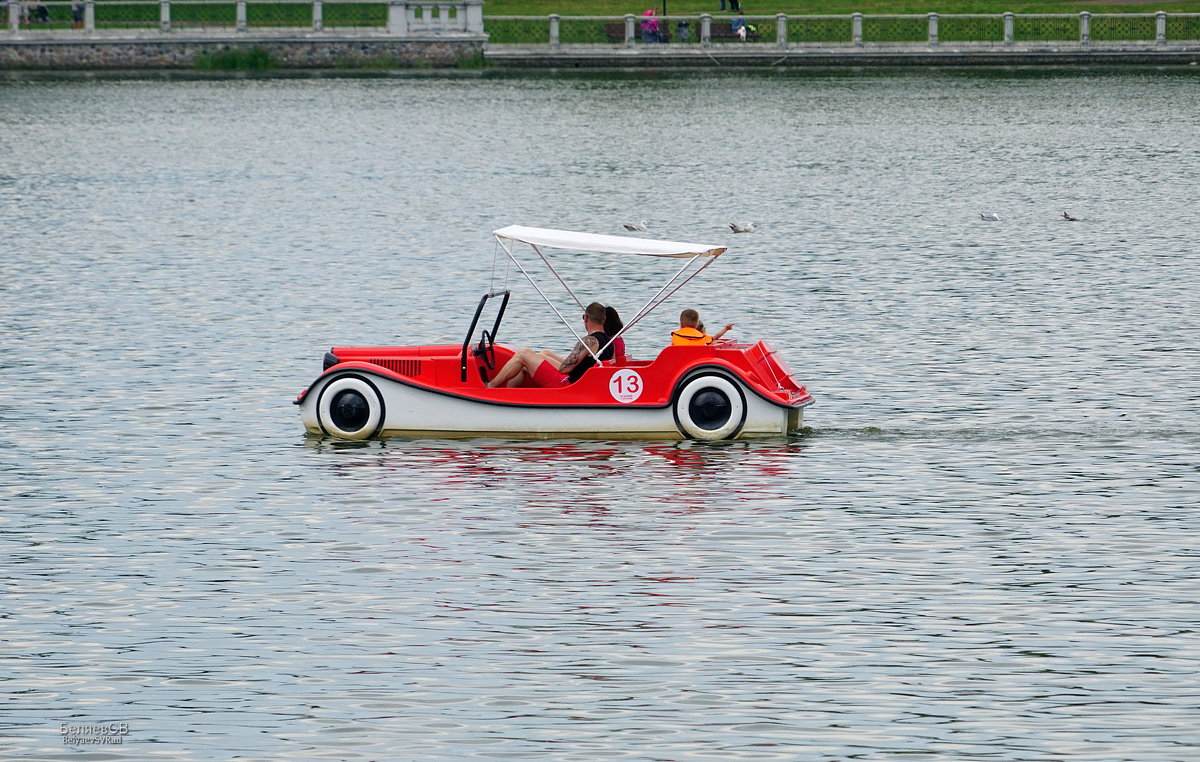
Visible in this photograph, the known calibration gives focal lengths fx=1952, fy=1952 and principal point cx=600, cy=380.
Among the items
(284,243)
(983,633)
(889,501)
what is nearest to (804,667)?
(983,633)

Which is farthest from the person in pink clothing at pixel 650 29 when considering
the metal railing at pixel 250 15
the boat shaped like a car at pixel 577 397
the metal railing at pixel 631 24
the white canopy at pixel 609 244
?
the boat shaped like a car at pixel 577 397

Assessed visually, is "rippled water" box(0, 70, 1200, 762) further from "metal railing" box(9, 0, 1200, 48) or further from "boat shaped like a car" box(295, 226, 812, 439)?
"metal railing" box(9, 0, 1200, 48)

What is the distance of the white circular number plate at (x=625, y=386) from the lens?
18.0 meters

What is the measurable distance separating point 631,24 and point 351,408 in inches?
2476

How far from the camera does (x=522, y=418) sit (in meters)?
18.2

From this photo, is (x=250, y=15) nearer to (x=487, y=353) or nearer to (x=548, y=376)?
(x=487, y=353)

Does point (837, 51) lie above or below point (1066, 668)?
above

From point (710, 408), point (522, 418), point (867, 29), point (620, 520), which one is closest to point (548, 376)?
point (522, 418)

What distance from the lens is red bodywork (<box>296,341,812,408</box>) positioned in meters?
17.9

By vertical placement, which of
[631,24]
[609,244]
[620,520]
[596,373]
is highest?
[631,24]

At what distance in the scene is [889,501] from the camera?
53.0 ft

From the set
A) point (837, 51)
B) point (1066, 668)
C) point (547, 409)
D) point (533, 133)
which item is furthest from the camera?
point (837, 51)

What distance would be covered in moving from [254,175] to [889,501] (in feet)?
116

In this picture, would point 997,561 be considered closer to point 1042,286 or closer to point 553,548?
point 553,548
